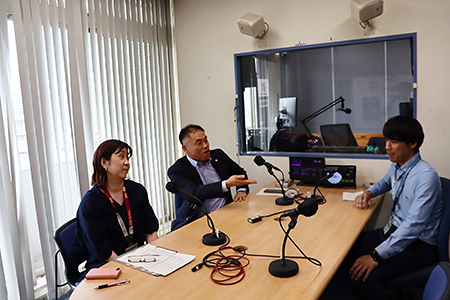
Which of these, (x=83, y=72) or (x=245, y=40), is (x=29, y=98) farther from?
(x=245, y=40)

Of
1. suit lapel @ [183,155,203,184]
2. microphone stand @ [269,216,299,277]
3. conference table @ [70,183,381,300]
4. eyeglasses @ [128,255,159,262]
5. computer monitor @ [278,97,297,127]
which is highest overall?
computer monitor @ [278,97,297,127]

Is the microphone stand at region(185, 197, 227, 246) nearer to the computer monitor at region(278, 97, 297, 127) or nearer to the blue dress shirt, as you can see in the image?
the blue dress shirt

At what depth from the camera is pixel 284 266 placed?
163 centimetres

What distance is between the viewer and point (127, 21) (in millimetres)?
3691

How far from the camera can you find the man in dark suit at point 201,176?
2.74 m

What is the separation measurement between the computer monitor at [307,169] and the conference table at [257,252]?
436mm

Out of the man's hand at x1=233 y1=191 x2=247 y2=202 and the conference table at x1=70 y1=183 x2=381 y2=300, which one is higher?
the man's hand at x1=233 y1=191 x2=247 y2=202

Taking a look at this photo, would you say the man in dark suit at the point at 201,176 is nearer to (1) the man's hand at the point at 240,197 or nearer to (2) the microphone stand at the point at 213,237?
(1) the man's hand at the point at 240,197

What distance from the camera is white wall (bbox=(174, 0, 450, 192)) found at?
304cm

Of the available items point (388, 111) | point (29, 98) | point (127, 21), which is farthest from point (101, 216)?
point (388, 111)

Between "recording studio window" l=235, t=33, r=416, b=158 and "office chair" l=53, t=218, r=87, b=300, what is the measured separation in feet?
7.33

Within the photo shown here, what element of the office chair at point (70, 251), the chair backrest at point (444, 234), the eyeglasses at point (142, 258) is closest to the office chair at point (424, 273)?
the chair backrest at point (444, 234)

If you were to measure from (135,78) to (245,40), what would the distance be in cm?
130

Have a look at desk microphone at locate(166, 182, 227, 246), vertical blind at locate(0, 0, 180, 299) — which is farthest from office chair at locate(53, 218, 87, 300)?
desk microphone at locate(166, 182, 227, 246)
